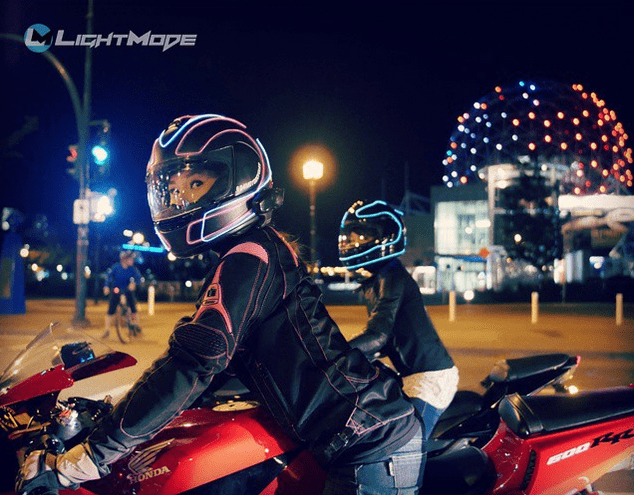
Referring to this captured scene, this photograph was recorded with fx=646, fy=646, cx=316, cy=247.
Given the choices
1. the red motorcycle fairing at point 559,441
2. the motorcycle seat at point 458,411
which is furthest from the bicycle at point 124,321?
the red motorcycle fairing at point 559,441

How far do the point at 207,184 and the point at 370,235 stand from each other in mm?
1814

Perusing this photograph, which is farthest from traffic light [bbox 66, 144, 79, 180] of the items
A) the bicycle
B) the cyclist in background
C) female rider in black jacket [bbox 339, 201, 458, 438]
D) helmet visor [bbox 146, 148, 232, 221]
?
helmet visor [bbox 146, 148, 232, 221]

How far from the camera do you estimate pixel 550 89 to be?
53.1 metres

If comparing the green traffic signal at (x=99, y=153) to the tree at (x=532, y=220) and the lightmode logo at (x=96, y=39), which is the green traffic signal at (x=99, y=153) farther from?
the tree at (x=532, y=220)

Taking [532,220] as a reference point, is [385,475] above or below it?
below

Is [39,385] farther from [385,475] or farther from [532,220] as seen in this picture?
[532,220]

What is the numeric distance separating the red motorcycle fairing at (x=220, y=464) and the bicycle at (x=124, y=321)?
1193 centimetres

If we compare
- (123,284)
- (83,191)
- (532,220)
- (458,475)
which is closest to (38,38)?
(83,191)

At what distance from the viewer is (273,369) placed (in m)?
1.99

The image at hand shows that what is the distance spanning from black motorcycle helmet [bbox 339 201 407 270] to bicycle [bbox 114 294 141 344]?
1064cm

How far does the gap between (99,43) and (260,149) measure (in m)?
13.5

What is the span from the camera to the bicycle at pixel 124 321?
13.9 meters

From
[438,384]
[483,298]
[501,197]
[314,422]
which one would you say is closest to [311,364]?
[314,422]

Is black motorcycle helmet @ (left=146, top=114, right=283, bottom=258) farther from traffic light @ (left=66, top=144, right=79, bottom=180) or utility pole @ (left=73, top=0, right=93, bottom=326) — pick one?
traffic light @ (left=66, top=144, right=79, bottom=180)
